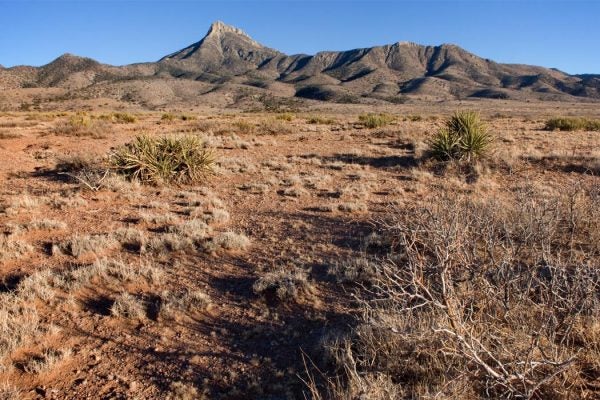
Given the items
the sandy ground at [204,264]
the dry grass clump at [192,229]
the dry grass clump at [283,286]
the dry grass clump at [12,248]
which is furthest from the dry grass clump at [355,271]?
the dry grass clump at [12,248]

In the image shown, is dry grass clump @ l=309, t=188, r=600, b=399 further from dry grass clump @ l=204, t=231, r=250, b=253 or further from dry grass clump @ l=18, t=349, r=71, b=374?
dry grass clump @ l=204, t=231, r=250, b=253

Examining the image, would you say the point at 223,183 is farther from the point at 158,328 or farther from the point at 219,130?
the point at 219,130

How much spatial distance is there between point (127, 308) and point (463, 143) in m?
11.0

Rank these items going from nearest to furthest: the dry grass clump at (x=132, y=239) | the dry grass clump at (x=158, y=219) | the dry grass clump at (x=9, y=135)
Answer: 1. the dry grass clump at (x=132, y=239)
2. the dry grass clump at (x=158, y=219)
3. the dry grass clump at (x=9, y=135)

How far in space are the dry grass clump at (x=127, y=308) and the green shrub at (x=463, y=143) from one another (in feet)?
33.8

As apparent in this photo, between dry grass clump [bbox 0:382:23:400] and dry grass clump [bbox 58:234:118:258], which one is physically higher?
dry grass clump [bbox 58:234:118:258]

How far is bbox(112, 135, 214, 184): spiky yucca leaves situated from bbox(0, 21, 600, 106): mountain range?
76.1m

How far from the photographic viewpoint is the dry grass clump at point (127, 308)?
489 cm

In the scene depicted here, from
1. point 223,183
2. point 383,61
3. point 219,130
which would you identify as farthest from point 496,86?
point 223,183

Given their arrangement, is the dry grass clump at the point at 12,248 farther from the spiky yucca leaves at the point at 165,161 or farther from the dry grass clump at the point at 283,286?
the spiky yucca leaves at the point at 165,161

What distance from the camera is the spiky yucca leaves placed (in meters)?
11.1

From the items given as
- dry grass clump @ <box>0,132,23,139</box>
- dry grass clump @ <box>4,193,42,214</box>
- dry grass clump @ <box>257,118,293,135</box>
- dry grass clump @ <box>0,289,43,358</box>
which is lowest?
dry grass clump @ <box>0,289,43,358</box>

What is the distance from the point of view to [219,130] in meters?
22.2

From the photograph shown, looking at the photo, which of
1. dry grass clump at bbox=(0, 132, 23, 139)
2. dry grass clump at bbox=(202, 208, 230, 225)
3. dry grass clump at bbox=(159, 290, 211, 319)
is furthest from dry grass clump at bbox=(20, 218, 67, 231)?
dry grass clump at bbox=(0, 132, 23, 139)
